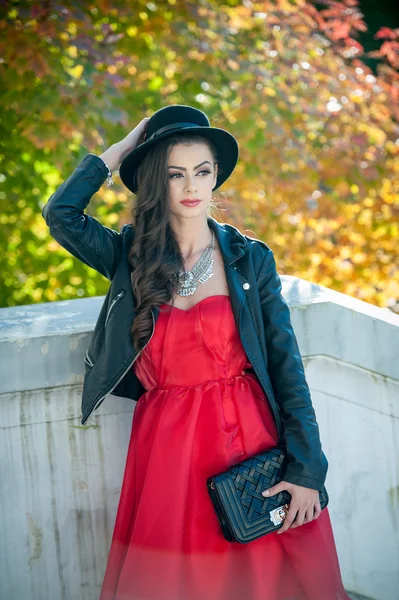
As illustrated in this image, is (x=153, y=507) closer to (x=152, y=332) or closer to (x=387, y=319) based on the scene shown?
(x=152, y=332)

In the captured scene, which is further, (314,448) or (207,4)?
(207,4)

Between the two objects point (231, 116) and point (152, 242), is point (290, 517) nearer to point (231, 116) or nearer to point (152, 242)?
point (152, 242)

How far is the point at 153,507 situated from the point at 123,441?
58cm

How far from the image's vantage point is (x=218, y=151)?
9.40ft

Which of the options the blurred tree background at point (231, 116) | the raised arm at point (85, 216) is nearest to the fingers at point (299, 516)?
the raised arm at point (85, 216)

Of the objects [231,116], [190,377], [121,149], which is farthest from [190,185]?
[231,116]

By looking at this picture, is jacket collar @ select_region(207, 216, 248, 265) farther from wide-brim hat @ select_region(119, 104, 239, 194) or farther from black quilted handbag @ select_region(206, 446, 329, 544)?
black quilted handbag @ select_region(206, 446, 329, 544)

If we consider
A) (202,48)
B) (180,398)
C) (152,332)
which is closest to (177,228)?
(152,332)

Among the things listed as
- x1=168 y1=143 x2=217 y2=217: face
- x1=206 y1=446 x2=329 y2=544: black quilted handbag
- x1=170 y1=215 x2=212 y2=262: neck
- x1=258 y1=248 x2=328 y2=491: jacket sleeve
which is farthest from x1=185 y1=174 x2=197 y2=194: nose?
x1=206 y1=446 x2=329 y2=544: black quilted handbag

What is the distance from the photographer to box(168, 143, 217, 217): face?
2.71 metres

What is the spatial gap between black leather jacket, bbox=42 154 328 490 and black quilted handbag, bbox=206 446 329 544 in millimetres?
74

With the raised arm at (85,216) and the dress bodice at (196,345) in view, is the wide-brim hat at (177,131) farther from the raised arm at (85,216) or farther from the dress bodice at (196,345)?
the dress bodice at (196,345)

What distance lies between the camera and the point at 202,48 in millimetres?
4965

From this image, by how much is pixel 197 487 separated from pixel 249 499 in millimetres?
203
